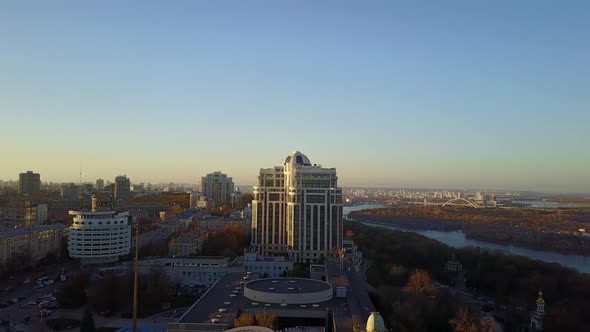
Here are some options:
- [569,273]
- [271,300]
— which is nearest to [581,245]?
[569,273]

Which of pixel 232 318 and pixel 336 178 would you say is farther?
pixel 336 178

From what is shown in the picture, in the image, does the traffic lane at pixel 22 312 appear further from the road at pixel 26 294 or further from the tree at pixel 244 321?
the tree at pixel 244 321

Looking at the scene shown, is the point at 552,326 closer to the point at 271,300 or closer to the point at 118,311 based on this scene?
the point at 271,300

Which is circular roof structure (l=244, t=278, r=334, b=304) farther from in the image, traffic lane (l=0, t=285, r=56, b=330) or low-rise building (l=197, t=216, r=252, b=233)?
low-rise building (l=197, t=216, r=252, b=233)

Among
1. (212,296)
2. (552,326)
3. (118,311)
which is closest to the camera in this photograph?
(552,326)

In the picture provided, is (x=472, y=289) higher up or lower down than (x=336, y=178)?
lower down

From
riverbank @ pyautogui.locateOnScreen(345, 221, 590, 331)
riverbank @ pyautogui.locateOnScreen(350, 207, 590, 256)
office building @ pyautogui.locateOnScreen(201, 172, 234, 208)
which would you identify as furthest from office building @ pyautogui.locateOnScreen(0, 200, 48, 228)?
riverbank @ pyautogui.locateOnScreen(350, 207, 590, 256)
